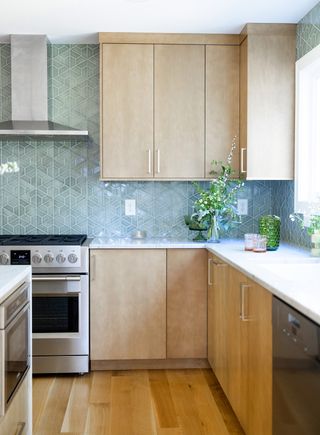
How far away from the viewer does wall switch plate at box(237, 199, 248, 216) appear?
4105mm

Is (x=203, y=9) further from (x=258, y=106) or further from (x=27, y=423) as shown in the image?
(x=27, y=423)

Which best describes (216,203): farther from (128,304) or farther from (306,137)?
(128,304)

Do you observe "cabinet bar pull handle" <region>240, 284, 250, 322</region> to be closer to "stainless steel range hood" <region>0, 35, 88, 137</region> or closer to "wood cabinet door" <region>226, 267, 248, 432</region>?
"wood cabinet door" <region>226, 267, 248, 432</region>

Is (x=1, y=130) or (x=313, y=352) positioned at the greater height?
(x=1, y=130)

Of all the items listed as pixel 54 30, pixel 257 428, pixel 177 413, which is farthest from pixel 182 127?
pixel 257 428

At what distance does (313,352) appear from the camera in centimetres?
154

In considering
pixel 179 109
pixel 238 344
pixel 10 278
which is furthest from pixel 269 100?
pixel 10 278

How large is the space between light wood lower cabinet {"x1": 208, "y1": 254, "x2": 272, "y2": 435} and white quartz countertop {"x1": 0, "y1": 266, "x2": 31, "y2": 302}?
3.23ft

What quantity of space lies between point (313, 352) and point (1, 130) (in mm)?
2714

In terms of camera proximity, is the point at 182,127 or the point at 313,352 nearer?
the point at 313,352

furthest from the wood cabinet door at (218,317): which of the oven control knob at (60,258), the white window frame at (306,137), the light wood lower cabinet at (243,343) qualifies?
the oven control knob at (60,258)

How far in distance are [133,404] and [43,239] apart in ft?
4.37

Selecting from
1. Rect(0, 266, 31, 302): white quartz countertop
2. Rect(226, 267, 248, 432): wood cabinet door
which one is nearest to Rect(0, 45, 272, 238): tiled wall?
Rect(226, 267, 248, 432): wood cabinet door

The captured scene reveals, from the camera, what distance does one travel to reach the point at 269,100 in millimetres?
3568
